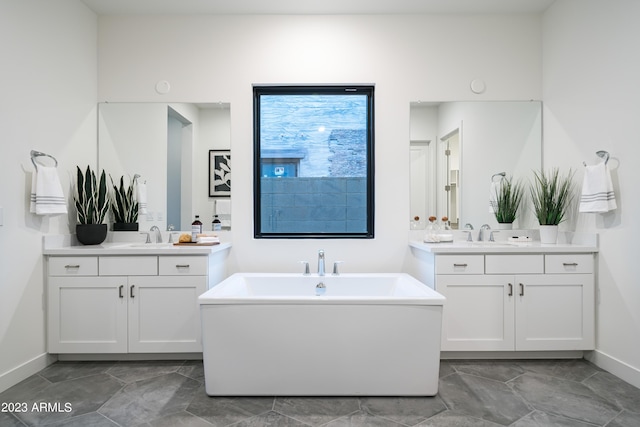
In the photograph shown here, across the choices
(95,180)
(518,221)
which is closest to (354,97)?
(518,221)

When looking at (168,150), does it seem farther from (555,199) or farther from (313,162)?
(555,199)

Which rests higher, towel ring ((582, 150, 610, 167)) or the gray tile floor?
towel ring ((582, 150, 610, 167))

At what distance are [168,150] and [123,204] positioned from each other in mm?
588

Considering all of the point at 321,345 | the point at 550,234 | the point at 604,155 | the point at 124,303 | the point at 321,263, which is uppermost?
the point at 604,155

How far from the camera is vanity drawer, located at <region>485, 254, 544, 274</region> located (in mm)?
2508

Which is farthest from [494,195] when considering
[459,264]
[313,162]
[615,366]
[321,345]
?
[321,345]

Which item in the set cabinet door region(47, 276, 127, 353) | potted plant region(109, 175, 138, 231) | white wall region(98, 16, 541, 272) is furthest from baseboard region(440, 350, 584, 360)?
potted plant region(109, 175, 138, 231)

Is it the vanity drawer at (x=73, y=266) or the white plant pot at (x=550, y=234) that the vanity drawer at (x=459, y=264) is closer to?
the white plant pot at (x=550, y=234)

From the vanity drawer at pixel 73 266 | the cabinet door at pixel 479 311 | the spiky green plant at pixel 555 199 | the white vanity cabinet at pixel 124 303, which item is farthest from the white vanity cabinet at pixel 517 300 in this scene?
the vanity drawer at pixel 73 266

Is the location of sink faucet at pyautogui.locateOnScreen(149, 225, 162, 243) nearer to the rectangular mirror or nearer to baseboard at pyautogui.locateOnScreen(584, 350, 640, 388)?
the rectangular mirror

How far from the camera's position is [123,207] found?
3.00 meters

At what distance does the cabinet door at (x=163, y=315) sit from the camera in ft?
8.18

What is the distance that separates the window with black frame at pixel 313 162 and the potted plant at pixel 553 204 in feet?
4.39

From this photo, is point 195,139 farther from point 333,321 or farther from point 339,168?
point 333,321
